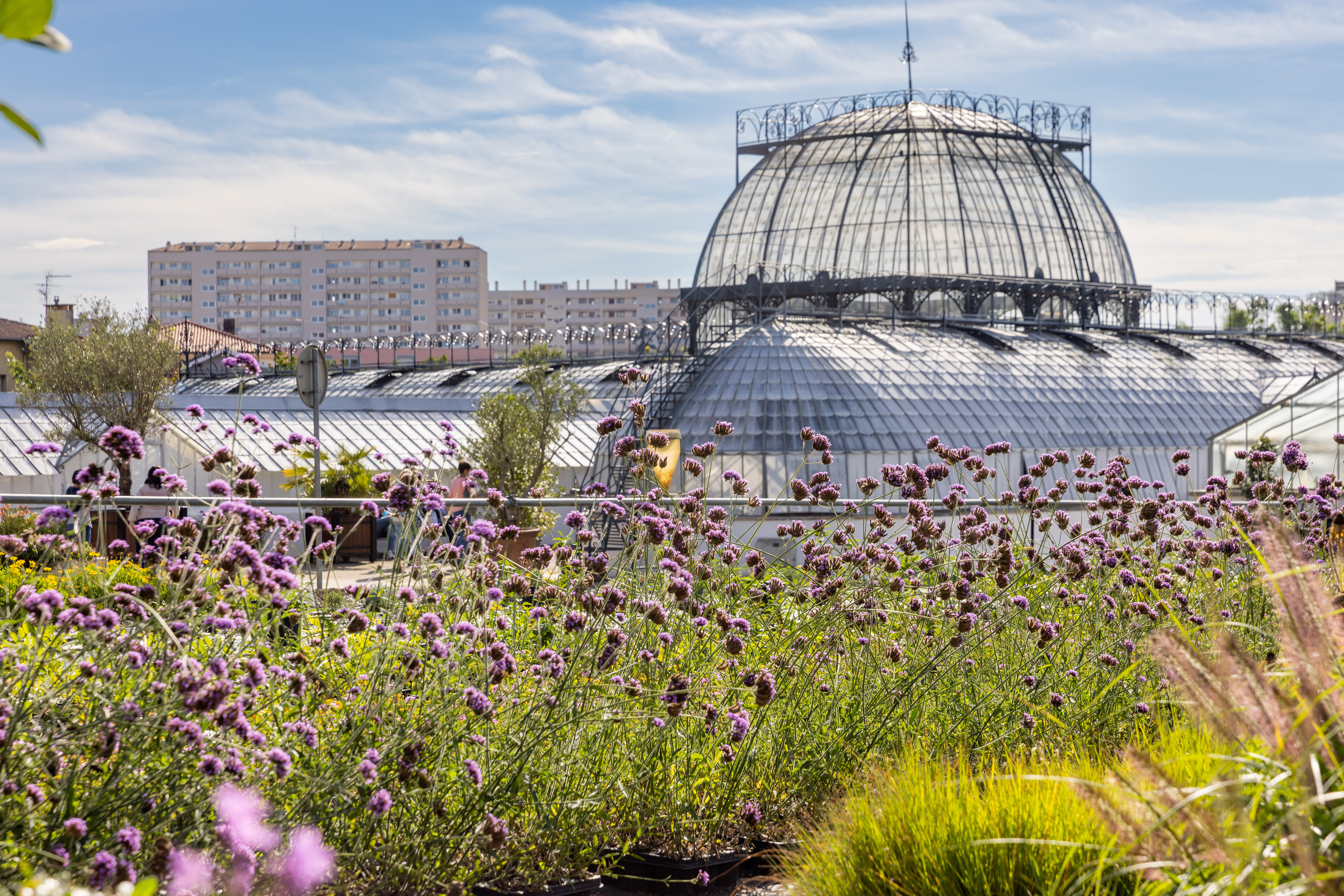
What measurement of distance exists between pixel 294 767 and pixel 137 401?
1177 inches

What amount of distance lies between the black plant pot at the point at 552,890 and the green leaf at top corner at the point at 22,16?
141 inches

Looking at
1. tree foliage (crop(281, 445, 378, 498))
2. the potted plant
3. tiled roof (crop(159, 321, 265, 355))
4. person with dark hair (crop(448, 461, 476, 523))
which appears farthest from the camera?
tiled roof (crop(159, 321, 265, 355))

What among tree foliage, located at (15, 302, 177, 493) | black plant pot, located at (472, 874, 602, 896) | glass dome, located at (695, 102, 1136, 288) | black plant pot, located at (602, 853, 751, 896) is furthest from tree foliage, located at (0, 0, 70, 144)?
glass dome, located at (695, 102, 1136, 288)

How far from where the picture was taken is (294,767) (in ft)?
13.1

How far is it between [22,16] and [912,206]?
159ft

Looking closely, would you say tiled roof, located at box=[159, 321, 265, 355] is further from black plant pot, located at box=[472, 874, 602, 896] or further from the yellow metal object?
black plant pot, located at box=[472, 874, 602, 896]

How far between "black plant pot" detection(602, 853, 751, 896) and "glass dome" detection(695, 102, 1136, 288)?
40.7m

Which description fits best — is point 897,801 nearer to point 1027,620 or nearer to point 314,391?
point 1027,620

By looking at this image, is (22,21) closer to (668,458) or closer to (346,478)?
(668,458)

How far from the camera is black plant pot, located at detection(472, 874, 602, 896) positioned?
15.1 ft

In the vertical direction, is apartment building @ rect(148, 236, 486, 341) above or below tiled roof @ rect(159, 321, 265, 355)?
above

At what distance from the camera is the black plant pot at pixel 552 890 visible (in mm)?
4598

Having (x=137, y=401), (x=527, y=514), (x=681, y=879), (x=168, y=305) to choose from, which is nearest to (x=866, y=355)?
(x=527, y=514)

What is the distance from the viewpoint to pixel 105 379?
31547 mm
